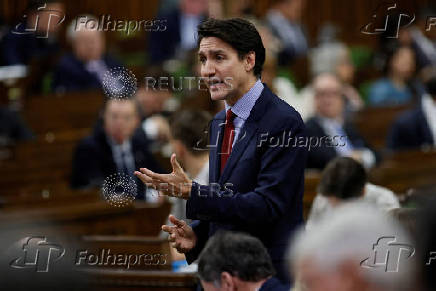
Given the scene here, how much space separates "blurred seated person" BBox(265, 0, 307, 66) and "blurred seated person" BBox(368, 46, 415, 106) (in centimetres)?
139

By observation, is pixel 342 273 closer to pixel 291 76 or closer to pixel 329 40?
pixel 291 76

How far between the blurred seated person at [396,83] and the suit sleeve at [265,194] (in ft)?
20.7

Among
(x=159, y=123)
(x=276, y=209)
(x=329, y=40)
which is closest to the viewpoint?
(x=276, y=209)

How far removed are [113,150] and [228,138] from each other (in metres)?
3.63

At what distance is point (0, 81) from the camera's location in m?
9.81

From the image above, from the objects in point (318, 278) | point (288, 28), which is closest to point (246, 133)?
point (318, 278)

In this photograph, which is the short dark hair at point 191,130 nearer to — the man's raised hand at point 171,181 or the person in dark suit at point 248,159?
the person in dark suit at point 248,159

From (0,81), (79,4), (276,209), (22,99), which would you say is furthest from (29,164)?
(79,4)

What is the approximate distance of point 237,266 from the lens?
9.25 feet

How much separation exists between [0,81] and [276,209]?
7.15m

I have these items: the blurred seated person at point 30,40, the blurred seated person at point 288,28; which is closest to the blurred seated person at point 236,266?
the blurred seated person at point 30,40

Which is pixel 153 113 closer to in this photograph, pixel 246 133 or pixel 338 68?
pixel 338 68

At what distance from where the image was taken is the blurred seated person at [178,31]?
10.1 meters

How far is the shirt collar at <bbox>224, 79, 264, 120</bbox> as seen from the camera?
3.21m
